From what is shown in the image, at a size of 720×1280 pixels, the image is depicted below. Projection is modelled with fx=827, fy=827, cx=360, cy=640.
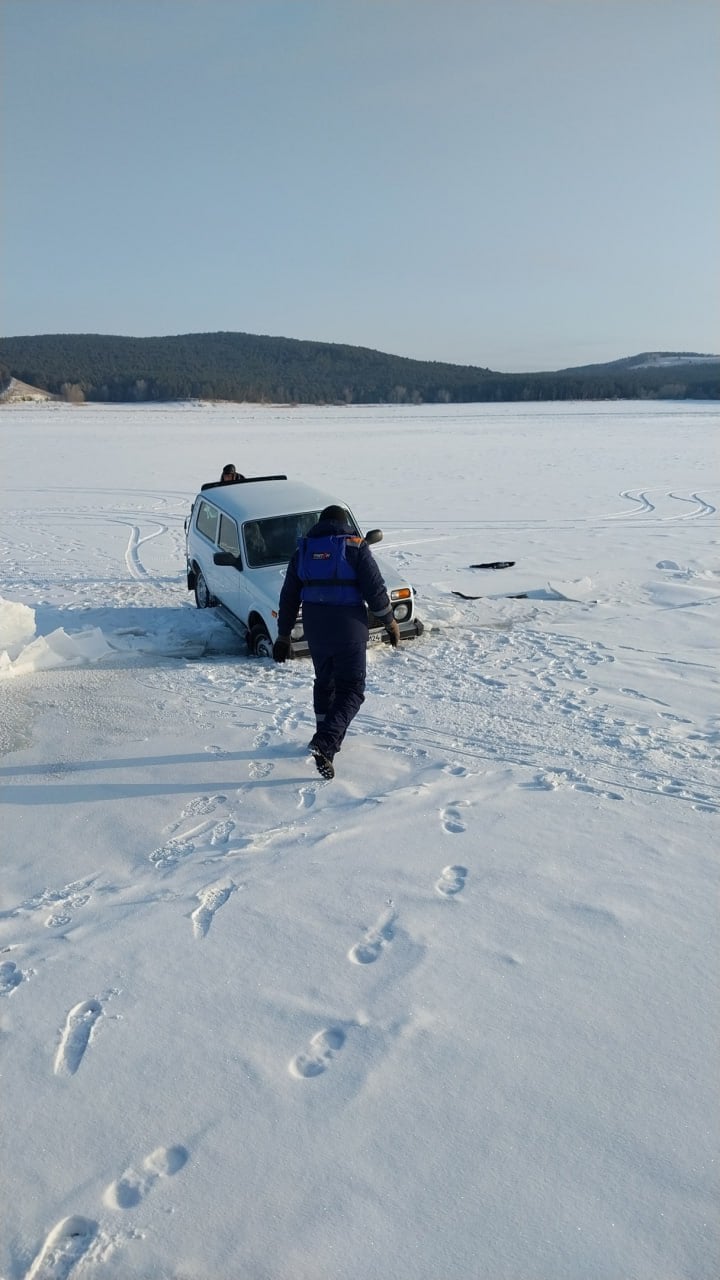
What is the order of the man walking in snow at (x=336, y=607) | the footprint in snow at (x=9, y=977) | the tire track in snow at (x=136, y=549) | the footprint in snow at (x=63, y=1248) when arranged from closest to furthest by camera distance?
the footprint in snow at (x=63, y=1248)
the footprint in snow at (x=9, y=977)
the man walking in snow at (x=336, y=607)
the tire track in snow at (x=136, y=549)

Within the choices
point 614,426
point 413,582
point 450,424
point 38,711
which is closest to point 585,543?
point 413,582

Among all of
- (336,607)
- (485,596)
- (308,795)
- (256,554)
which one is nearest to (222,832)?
(308,795)

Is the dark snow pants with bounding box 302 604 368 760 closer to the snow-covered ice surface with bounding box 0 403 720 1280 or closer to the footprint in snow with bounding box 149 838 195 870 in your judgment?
the snow-covered ice surface with bounding box 0 403 720 1280

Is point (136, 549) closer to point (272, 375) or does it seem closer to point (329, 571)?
point (329, 571)

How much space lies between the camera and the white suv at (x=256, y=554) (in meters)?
8.13

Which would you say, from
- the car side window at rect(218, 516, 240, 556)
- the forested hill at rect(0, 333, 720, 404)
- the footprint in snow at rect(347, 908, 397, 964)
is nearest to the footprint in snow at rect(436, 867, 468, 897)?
the footprint in snow at rect(347, 908, 397, 964)

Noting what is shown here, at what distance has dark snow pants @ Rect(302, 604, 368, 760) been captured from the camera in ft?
17.8

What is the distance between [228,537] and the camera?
30.6 feet

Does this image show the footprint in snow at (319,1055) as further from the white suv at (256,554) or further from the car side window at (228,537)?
the car side window at (228,537)

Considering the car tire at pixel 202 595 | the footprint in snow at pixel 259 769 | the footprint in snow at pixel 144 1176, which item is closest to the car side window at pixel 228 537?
the car tire at pixel 202 595

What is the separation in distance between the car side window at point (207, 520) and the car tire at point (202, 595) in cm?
55

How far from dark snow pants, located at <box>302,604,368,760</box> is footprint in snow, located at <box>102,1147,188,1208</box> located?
2885 millimetres

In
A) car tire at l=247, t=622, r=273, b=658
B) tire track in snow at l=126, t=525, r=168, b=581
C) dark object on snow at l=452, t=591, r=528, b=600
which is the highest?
car tire at l=247, t=622, r=273, b=658

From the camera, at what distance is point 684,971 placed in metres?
3.51
